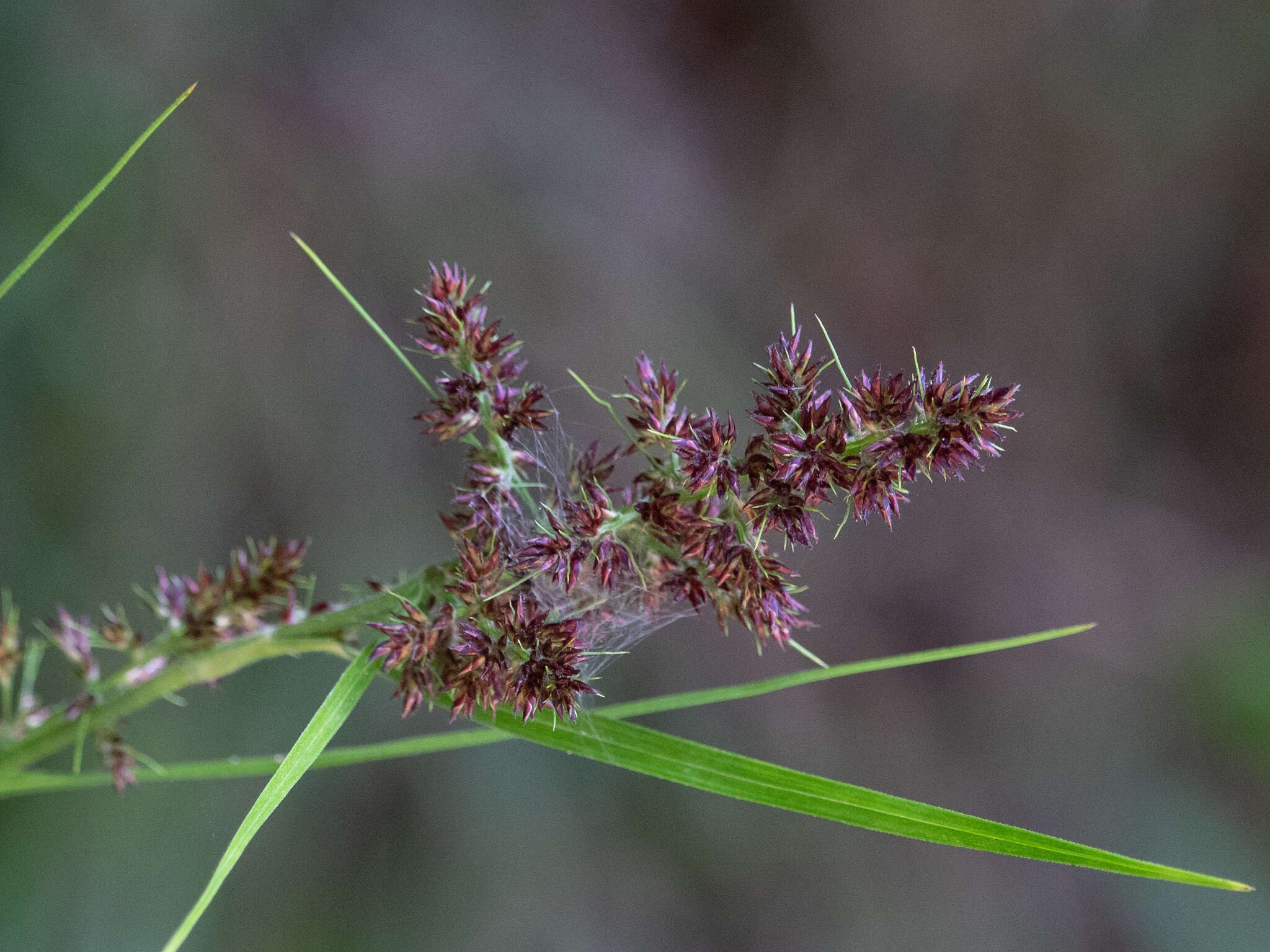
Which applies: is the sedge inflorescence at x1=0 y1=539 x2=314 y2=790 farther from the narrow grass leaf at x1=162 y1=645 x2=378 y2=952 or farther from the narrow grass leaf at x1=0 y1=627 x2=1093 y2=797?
the narrow grass leaf at x1=162 y1=645 x2=378 y2=952

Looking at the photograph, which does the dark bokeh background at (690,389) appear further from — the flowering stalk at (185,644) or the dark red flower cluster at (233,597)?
the dark red flower cluster at (233,597)

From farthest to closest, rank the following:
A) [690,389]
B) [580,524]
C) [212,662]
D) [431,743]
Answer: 1. [690,389]
2. [431,743]
3. [212,662]
4. [580,524]

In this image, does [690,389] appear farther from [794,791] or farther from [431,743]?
[794,791]

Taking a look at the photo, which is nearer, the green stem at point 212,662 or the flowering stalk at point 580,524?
the flowering stalk at point 580,524

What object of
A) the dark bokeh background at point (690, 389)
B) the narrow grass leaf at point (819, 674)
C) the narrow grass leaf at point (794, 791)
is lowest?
the narrow grass leaf at point (794, 791)

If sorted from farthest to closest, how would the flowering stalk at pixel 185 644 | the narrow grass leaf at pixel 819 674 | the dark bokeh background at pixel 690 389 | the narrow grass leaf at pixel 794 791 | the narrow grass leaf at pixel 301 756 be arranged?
the dark bokeh background at pixel 690 389
the flowering stalk at pixel 185 644
the narrow grass leaf at pixel 819 674
the narrow grass leaf at pixel 794 791
the narrow grass leaf at pixel 301 756

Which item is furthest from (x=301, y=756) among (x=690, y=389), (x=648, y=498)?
(x=690, y=389)

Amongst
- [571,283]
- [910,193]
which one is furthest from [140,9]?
[910,193]

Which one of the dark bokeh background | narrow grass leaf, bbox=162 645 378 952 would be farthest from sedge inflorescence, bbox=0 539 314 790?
the dark bokeh background

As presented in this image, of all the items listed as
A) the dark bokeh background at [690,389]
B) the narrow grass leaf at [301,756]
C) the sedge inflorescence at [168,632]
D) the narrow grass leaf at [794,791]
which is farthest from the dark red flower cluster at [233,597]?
the dark bokeh background at [690,389]
